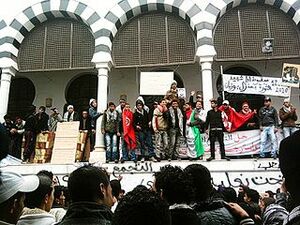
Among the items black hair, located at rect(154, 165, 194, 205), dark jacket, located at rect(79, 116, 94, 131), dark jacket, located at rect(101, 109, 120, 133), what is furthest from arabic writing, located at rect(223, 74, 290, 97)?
black hair, located at rect(154, 165, 194, 205)

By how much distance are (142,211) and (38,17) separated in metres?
11.8

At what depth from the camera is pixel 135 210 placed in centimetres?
173

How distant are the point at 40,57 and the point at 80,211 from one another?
11.1m

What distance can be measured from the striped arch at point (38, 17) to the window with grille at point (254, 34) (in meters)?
3.94

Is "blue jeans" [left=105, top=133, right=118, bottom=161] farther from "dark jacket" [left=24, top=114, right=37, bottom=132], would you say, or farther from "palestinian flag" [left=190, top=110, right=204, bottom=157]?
"dark jacket" [left=24, top=114, right=37, bottom=132]

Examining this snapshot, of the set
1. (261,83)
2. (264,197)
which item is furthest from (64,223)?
(261,83)

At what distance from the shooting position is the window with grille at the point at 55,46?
485 inches

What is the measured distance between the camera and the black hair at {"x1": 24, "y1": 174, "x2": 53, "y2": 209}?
2721 mm

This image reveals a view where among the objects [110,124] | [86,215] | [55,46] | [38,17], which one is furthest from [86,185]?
[38,17]

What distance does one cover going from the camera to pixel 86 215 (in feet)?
7.18

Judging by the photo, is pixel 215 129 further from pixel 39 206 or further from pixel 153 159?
pixel 39 206

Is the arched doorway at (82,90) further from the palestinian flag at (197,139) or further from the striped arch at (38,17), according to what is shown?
the palestinian flag at (197,139)

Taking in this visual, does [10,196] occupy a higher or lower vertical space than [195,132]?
lower

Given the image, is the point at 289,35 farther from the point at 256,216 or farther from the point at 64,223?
the point at 64,223
